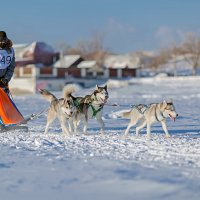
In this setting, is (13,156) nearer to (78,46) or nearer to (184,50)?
(184,50)

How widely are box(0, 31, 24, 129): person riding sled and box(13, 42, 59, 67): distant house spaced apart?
45.9 m

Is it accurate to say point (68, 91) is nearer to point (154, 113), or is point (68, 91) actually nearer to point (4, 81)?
point (4, 81)

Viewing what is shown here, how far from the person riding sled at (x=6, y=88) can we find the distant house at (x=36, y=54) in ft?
151

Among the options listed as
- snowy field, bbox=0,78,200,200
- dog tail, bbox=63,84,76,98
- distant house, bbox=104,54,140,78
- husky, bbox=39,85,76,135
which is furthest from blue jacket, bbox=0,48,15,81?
distant house, bbox=104,54,140,78

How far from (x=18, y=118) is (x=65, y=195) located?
4368 millimetres

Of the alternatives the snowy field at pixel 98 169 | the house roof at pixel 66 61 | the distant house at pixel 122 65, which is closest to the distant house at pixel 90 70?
the house roof at pixel 66 61

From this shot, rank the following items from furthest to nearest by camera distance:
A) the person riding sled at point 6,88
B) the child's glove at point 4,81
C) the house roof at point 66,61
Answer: the house roof at point 66,61 → the child's glove at point 4,81 → the person riding sled at point 6,88

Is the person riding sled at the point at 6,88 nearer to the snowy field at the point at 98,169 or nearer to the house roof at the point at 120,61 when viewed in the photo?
the snowy field at the point at 98,169

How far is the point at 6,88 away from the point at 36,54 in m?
47.0

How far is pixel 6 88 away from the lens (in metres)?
7.75

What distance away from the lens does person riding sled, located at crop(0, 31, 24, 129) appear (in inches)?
298

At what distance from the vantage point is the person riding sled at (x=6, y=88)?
298 inches

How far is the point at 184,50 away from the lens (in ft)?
216

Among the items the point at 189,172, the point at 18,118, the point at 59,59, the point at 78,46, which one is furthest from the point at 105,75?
the point at 189,172
